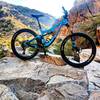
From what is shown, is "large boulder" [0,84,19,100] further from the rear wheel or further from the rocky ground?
the rear wheel

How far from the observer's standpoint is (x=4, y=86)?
530cm

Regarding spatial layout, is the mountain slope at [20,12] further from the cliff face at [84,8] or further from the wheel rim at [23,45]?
the wheel rim at [23,45]

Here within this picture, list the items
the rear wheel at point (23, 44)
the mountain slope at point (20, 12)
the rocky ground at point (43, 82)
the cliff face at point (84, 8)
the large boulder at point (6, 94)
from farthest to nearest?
the mountain slope at point (20, 12) < the cliff face at point (84, 8) < the rear wheel at point (23, 44) < the rocky ground at point (43, 82) < the large boulder at point (6, 94)

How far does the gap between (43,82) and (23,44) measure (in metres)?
1.34

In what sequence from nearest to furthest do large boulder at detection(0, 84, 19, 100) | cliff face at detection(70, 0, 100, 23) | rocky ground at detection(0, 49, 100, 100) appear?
1. large boulder at detection(0, 84, 19, 100)
2. rocky ground at detection(0, 49, 100, 100)
3. cliff face at detection(70, 0, 100, 23)

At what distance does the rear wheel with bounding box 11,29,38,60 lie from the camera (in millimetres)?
6430

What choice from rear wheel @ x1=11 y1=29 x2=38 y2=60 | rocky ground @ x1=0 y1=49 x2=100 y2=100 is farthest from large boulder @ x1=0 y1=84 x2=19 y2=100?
rear wheel @ x1=11 y1=29 x2=38 y2=60

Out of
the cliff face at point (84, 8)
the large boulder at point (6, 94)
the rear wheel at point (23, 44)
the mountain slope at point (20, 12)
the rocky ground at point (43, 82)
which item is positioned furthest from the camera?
the mountain slope at point (20, 12)

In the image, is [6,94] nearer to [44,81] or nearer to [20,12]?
[44,81]

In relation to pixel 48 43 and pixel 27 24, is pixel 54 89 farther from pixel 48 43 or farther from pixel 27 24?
→ pixel 27 24

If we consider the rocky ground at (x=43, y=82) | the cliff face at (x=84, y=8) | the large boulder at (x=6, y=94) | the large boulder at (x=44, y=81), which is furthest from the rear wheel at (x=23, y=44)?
the cliff face at (x=84, y=8)

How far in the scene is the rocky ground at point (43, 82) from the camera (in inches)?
205

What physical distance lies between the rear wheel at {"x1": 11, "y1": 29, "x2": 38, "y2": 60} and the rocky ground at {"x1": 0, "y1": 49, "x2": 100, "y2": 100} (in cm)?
20

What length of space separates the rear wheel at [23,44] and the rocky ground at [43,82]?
0.20 meters
